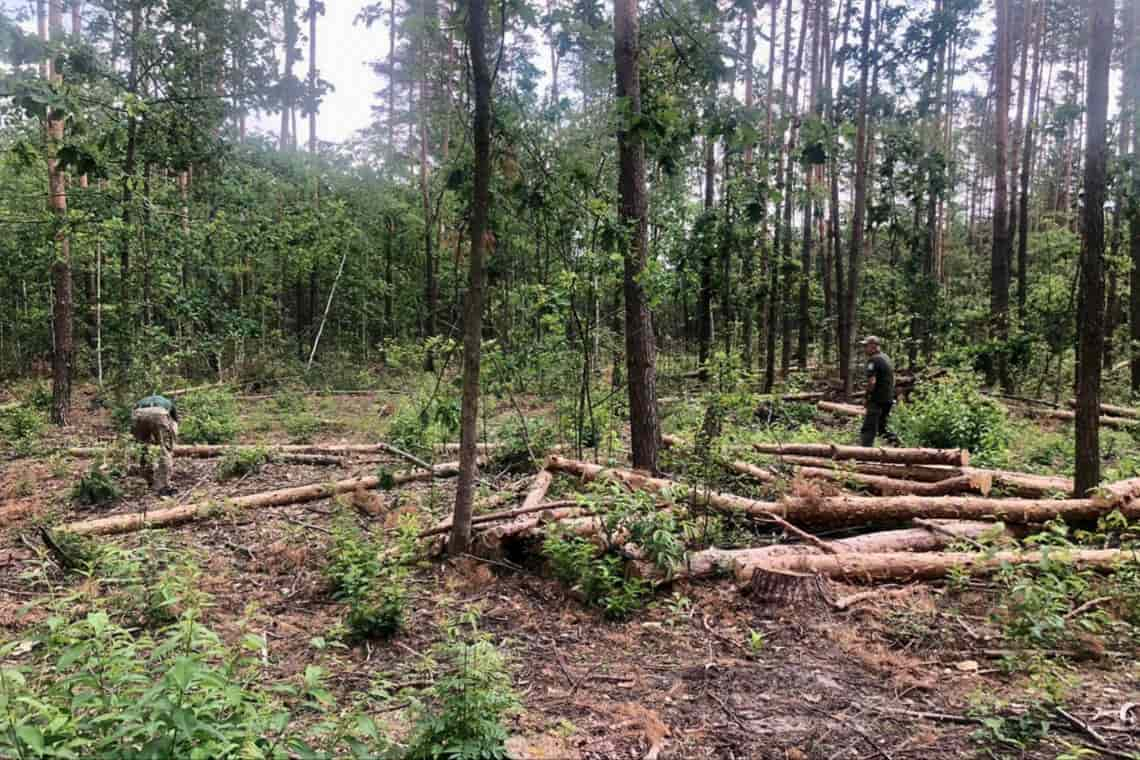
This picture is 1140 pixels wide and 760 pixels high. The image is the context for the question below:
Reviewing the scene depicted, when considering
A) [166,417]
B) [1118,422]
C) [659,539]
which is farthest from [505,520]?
[1118,422]

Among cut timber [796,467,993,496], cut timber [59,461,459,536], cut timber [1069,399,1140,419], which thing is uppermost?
cut timber [1069,399,1140,419]

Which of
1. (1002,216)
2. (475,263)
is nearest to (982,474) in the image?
(475,263)

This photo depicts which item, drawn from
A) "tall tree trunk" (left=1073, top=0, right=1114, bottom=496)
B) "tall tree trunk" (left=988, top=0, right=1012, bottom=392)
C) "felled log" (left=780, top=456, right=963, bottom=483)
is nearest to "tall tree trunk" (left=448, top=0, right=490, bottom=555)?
"felled log" (left=780, top=456, right=963, bottom=483)

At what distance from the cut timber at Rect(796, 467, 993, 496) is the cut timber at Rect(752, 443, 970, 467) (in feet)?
2.81

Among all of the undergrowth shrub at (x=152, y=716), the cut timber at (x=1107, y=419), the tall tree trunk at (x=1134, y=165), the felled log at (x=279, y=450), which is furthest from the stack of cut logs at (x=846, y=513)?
the tall tree trunk at (x=1134, y=165)

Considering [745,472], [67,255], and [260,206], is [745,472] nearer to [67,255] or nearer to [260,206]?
[67,255]

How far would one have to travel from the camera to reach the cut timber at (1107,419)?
11.7 metres

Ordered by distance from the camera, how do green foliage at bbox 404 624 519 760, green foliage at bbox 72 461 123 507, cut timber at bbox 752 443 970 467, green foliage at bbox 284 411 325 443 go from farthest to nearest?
green foliage at bbox 284 411 325 443
cut timber at bbox 752 443 970 467
green foliage at bbox 72 461 123 507
green foliage at bbox 404 624 519 760

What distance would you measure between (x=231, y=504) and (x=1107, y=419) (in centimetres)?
1470

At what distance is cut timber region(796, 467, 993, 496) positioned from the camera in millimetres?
6848

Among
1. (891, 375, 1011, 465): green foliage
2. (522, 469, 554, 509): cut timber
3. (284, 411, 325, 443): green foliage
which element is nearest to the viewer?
(522, 469, 554, 509): cut timber

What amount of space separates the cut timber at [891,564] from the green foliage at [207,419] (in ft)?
31.5

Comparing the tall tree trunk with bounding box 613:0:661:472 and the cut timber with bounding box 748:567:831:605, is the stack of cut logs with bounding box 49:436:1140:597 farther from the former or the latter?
the tall tree trunk with bounding box 613:0:661:472

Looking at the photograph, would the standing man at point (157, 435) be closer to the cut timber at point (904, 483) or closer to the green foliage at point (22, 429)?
the green foliage at point (22, 429)
